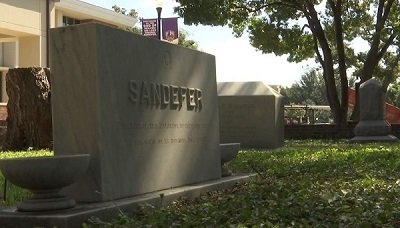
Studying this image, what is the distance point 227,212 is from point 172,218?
52 centimetres

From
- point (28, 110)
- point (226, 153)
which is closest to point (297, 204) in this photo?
point (226, 153)

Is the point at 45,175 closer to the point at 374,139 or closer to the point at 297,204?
the point at 297,204

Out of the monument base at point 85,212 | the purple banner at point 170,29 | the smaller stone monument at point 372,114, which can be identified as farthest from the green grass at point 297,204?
the purple banner at point 170,29

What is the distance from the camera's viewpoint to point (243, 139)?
16.8m

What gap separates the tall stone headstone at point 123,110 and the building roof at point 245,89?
9.29 metres

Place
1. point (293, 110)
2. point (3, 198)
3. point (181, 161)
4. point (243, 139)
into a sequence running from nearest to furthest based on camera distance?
point (3, 198)
point (181, 161)
point (243, 139)
point (293, 110)

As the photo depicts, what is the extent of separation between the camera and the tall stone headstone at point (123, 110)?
5.58 meters

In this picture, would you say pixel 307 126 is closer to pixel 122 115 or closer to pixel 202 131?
pixel 202 131

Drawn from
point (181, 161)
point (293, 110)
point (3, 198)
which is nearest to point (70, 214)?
point (3, 198)

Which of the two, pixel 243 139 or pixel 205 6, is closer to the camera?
pixel 243 139

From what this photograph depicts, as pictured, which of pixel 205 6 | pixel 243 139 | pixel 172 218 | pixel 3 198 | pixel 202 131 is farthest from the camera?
pixel 205 6

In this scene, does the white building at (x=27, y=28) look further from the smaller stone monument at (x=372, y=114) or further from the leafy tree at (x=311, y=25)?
the smaller stone monument at (x=372, y=114)

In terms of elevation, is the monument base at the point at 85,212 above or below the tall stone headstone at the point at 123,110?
below

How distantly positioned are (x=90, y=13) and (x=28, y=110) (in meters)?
18.7
